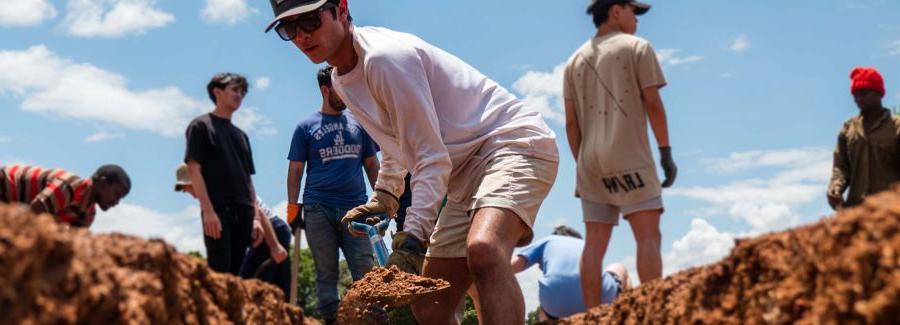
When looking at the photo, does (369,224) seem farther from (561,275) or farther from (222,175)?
(561,275)

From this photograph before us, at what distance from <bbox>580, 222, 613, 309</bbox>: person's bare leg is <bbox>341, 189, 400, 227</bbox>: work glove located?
58.2 inches

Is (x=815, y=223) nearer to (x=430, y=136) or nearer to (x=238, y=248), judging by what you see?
(x=430, y=136)

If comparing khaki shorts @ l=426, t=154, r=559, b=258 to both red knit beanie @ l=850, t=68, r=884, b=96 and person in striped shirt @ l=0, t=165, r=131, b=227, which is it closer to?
person in striped shirt @ l=0, t=165, r=131, b=227

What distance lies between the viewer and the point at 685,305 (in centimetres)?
269

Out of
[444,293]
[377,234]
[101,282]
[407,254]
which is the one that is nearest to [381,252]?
[377,234]

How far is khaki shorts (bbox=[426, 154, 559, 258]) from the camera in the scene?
167 inches

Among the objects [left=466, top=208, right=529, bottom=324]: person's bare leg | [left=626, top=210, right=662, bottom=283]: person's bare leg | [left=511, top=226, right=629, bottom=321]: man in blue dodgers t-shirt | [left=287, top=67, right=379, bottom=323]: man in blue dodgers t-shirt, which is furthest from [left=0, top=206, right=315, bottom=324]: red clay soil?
[left=511, top=226, right=629, bottom=321]: man in blue dodgers t-shirt

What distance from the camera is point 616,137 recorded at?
572cm

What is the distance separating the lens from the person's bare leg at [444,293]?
4602 millimetres

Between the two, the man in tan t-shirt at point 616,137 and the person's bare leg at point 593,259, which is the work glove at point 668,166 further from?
the person's bare leg at point 593,259

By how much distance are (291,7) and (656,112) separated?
A: 2.37 metres

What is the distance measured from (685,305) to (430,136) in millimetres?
1736

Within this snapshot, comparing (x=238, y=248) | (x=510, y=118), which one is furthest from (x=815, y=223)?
(x=238, y=248)

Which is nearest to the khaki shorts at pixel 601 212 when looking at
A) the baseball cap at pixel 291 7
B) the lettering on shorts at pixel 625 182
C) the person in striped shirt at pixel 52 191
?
the lettering on shorts at pixel 625 182
